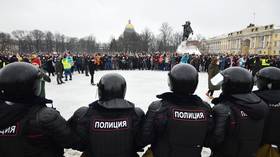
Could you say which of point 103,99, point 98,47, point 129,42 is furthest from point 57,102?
point 98,47

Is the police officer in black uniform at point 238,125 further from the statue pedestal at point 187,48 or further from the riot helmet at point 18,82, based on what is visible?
the statue pedestal at point 187,48

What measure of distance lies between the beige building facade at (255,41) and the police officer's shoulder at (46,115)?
85.1 m

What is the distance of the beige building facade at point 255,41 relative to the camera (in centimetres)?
7869

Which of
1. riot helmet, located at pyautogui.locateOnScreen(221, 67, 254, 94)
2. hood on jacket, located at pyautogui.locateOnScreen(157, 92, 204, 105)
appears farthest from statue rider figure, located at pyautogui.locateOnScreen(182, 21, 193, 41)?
hood on jacket, located at pyautogui.locateOnScreen(157, 92, 204, 105)

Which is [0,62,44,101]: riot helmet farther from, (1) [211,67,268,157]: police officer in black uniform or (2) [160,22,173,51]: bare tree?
(2) [160,22,173,51]: bare tree

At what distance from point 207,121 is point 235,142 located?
0.43 metres

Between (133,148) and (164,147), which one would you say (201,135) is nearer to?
(164,147)

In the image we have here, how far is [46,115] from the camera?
7.29 feet

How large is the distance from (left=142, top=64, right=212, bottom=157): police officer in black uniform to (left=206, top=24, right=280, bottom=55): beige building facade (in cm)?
8419

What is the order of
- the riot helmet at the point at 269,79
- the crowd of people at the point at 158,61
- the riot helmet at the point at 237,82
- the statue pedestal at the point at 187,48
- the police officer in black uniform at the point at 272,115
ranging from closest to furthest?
the riot helmet at the point at 237,82 → the police officer in black uniform at the point at 272,115 → the riot helmet at the point at 269,79 → the crowd of people at the point at 158,61 → the statue pedestal at the point at 187,48

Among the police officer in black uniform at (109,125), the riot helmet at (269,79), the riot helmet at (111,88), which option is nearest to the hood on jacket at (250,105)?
the riot helmet at (269,79)

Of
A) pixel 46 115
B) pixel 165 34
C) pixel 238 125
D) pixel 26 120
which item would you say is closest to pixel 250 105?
pixel 238 125

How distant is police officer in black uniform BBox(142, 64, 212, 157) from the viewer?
2.49 m

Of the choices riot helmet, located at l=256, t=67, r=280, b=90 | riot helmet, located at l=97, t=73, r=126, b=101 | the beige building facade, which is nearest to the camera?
riot helmet, located at l=97, t=73, r=126, b=101
